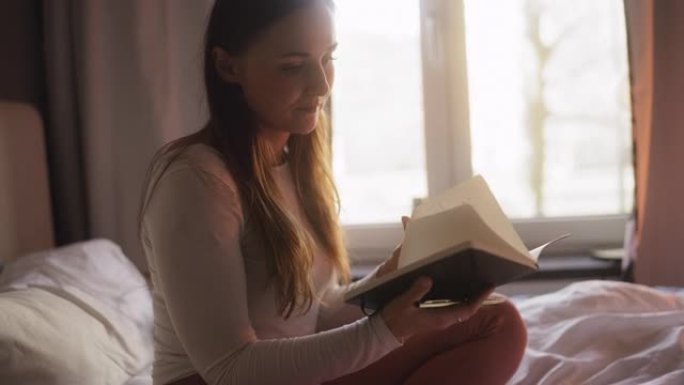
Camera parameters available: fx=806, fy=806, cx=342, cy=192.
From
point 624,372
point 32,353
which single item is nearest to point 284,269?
point 32,353

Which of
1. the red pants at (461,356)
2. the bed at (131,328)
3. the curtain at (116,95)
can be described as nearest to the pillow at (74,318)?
the bed at (131,328)

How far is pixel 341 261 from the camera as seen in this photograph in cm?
129

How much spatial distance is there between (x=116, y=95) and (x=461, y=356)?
4.61 ft

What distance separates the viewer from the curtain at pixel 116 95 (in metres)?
2.16

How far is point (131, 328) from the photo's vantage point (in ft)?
5.25

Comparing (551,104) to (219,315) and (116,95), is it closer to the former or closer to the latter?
(116,95)

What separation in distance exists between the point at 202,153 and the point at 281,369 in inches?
11.5

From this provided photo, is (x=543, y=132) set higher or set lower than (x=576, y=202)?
higher

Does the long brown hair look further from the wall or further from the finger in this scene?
the wall

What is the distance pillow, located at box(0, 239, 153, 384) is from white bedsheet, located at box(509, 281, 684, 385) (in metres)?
0.72

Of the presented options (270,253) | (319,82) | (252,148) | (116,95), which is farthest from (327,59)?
(116,95)

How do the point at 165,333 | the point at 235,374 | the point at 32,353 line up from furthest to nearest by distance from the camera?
the point at 32,353 < the point at 165,333 < the point at 235,374

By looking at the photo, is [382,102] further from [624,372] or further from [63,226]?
[624,372]

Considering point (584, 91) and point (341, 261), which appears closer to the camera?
point (341, 261)
